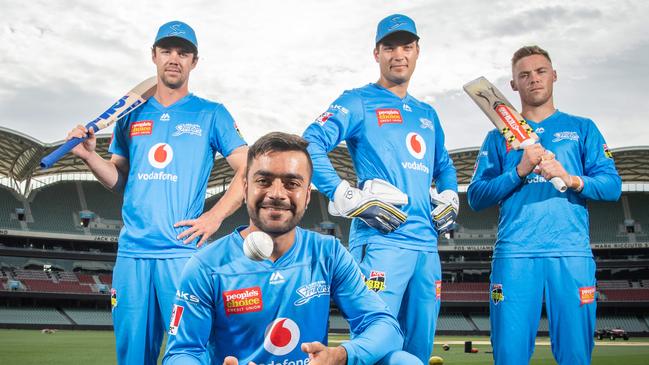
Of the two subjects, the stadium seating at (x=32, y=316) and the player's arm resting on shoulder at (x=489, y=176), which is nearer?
the player's arm resting on shoulder at (x=489, y=176)

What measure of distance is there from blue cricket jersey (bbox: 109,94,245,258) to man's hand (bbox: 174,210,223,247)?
2.0 inches

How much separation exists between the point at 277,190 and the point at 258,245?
0.81 feet

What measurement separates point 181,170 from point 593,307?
9.91 ft

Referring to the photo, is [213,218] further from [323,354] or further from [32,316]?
[32,316]

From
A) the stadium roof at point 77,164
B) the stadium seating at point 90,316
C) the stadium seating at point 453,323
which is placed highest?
the stadium roof at point 77,164

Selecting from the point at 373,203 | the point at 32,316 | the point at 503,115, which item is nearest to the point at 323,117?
the point at 373,203

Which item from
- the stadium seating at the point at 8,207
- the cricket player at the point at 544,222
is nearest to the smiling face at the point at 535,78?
the cricket player at the point at 544,222

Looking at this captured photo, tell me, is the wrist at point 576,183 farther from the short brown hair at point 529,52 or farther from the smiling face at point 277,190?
the smiling face at point 277,190

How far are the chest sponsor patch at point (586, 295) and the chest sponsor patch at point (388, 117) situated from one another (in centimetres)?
176

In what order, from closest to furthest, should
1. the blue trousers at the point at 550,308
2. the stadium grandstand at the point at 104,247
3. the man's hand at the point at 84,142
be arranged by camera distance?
the man's hand at the point at 84,142, the blue trousers at the point at 550,308, the stadium grandstand at the point at 104,247

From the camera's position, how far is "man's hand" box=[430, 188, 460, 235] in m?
4.29

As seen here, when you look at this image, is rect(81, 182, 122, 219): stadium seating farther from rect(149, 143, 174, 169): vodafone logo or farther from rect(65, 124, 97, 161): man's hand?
rect(149, 143, 174, 169): vodafone logo

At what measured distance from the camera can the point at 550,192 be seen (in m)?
4.66

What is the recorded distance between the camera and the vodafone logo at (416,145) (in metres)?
4.32
